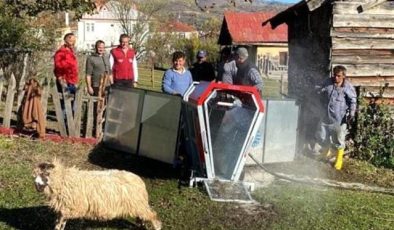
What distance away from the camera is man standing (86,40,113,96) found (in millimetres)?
11796

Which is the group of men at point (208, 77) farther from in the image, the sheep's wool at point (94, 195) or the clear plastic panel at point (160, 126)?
the sheep's wool at point (94, 195)

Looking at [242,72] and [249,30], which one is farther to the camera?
[249,30]

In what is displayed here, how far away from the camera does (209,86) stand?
26.2ft

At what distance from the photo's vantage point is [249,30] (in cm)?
5081

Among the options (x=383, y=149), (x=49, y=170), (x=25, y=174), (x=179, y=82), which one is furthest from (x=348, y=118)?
(x=49, y=170)

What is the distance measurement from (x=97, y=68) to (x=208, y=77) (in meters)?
2.16

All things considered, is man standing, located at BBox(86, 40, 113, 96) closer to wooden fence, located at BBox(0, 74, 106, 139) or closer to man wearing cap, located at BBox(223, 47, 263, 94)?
wooden fence, located at BBox(0, 74, 106, 139)

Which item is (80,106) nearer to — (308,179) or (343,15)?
(308,179)

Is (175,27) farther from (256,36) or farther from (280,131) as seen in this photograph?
(280,131)

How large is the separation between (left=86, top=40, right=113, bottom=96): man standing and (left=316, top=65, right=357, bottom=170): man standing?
4.01 meters

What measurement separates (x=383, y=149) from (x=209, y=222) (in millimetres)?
5291

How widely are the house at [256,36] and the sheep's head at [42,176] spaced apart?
138 ft

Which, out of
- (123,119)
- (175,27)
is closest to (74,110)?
(123,119)

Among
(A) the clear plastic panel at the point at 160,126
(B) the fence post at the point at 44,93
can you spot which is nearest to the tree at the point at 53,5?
(B) the fence post at the point at 44,93
